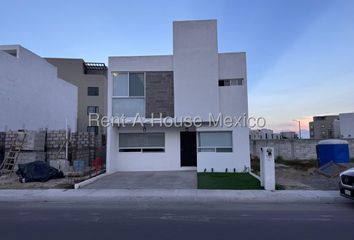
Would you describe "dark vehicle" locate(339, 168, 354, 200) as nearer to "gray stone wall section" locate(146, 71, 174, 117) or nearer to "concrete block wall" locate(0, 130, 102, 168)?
"gray stone wall section" locate(146, 71, 174, 117)

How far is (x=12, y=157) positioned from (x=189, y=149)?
1079 cm

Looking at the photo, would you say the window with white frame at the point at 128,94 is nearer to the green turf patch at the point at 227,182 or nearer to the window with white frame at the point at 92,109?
the green turf patch at the point at 227,182

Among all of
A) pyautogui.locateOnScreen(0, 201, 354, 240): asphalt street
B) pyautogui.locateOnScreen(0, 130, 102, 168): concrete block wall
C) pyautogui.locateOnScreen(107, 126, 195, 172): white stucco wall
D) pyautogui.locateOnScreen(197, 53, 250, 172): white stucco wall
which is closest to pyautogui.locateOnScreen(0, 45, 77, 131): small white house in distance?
pyautogui.locateOnScreen(0, 130, 102, 168): concrete block wall

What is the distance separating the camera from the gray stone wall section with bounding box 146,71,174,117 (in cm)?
1881

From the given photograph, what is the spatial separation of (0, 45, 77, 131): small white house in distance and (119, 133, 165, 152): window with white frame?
8.57 meters

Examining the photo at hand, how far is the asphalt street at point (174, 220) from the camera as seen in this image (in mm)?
6449

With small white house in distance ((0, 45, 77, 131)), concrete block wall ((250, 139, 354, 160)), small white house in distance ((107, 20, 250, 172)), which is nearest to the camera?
small white house in distance ((107, 20, 250, 172))

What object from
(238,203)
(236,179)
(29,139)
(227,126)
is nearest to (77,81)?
(29,139)

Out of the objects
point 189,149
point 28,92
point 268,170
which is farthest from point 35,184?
point 28,92

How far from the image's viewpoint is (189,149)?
20.2 m

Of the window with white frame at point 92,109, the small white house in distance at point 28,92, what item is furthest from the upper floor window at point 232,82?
the window with white frame at point 92,109

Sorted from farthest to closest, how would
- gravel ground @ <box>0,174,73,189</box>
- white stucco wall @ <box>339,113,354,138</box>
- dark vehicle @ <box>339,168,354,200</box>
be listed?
1. white stucco wall @ <box>339,113,354,138</box>
2. gravel ground @ <box>0,174,73,189</box>
3. dark vehicle @ <box>339,168,354,200</box>

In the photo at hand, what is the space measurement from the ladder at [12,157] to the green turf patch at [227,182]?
36.2ft

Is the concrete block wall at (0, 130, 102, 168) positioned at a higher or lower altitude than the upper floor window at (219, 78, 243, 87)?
lower
